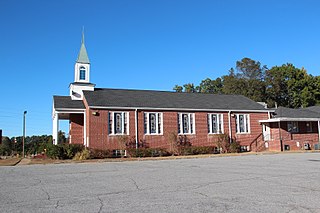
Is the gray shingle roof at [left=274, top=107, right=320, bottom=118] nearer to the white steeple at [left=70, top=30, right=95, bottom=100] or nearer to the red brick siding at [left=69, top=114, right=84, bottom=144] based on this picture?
the white steeple at [left=70, top=30, right=95, bottom=100]

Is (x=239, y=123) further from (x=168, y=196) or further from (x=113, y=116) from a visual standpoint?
(x=168, y=196)

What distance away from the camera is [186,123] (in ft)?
98.8

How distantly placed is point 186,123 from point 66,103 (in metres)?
11.2

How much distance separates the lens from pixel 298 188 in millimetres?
8883

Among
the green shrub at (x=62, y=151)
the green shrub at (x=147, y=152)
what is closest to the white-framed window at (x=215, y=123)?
the green shrub at (x=147, y=152)

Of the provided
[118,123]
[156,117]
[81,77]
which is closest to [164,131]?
[156,117]

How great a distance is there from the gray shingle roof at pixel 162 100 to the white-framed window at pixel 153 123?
2.57 feet

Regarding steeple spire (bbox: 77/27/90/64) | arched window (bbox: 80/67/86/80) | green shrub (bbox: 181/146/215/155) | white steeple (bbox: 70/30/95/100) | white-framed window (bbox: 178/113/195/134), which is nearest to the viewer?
green shrub (bbox: 181/146/215/155)

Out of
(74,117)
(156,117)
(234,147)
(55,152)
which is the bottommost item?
(234,147)

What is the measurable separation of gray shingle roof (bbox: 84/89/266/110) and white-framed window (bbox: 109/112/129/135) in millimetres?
801

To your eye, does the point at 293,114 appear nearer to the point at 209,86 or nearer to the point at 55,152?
the point at 55,152

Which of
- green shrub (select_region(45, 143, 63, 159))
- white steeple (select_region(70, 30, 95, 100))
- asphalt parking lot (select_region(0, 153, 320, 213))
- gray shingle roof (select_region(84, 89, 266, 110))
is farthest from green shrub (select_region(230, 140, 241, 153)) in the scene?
asphalt parking lot (select_region(0, 153, 320, 213))

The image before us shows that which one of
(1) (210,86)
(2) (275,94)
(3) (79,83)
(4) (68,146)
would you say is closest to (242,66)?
(2) (275,94)

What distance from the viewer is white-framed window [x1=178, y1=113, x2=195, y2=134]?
97.5ft
